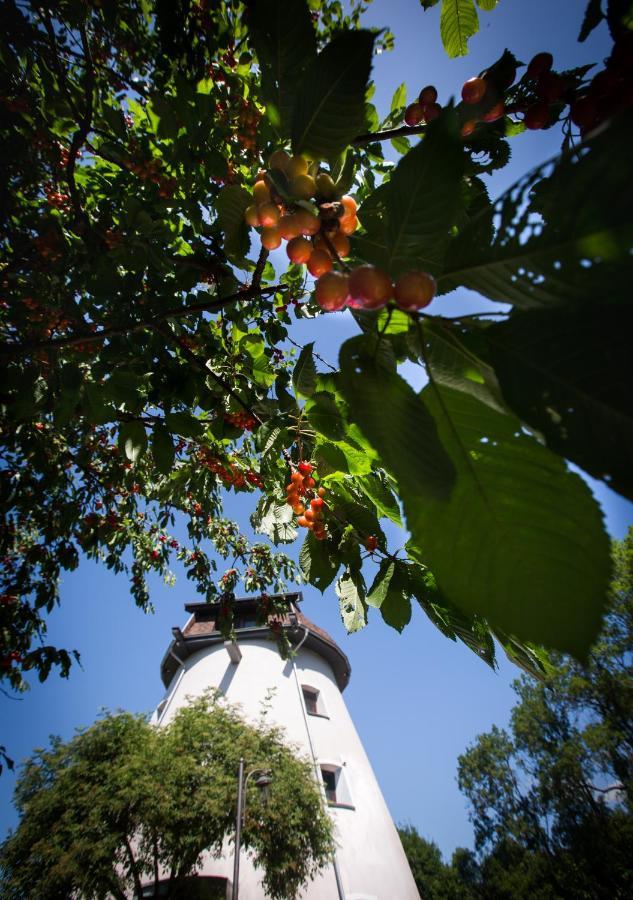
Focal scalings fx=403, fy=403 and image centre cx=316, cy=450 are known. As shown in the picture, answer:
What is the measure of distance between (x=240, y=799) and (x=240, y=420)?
981cm

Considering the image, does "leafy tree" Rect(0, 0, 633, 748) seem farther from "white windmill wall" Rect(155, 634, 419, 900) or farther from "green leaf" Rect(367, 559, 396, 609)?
"white windmill wall" Rect(155, 634, 419, 900)

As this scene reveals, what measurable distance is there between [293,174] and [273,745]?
13094 mm

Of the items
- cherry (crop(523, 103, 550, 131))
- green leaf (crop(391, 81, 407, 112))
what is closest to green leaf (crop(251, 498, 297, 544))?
cherry (crop(523, 103, 550, 131))

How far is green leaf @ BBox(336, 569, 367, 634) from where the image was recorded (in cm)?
153

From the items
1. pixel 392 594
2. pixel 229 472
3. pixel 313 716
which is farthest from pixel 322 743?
pixel 392 594

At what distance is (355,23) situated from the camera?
141 inches

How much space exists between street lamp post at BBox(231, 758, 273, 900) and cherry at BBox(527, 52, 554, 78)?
36.2 feet

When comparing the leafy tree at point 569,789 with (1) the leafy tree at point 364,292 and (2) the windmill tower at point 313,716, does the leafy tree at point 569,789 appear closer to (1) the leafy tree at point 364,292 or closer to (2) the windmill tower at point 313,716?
(2) the windmill tower at point 313,716

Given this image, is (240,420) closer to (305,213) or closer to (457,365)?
(305,213)

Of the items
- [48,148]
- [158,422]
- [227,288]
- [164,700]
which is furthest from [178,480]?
[164,700]

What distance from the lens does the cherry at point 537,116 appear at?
3.64 ft

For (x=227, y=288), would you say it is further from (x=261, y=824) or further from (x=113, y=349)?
(x=261, y=824)

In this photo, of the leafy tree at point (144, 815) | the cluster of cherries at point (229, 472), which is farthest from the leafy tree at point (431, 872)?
the cluster of cherries at point (229, 472)

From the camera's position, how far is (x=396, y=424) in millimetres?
454
